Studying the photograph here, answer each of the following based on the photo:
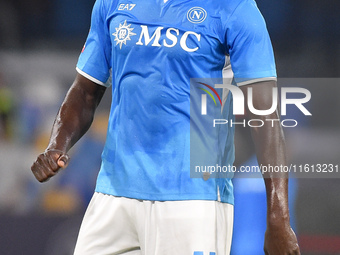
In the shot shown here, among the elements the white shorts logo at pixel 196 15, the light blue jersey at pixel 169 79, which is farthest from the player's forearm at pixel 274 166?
the white shorts logo at pixel 196 15

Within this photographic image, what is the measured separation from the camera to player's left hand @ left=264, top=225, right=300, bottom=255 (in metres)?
1.98

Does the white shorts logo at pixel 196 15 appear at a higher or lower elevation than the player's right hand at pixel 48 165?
higher

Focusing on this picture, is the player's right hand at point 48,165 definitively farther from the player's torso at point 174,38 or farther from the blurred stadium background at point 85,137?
the blurred stadium background at point 85,137

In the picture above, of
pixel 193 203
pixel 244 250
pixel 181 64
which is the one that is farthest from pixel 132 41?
pixel 244 250

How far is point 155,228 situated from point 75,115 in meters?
0.50

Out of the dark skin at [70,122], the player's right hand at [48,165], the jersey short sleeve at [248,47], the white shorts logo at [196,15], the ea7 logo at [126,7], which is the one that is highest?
the ea7 logo at [126,7]

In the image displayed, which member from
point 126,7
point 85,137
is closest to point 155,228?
point 126,7

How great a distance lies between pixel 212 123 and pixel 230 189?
9.0 inches

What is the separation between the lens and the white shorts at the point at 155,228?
203cm

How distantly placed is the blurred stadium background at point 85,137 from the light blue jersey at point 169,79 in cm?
185

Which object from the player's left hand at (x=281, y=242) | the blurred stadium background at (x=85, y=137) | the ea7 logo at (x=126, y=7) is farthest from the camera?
the blurred stadium background at (x=85, y=137)

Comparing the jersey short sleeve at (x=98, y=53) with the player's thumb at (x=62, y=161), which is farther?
the jersey short sleeve at (x=98, y=53)

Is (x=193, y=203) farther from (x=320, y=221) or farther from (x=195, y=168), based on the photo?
(x=320, y=221)

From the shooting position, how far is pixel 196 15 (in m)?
2.14
